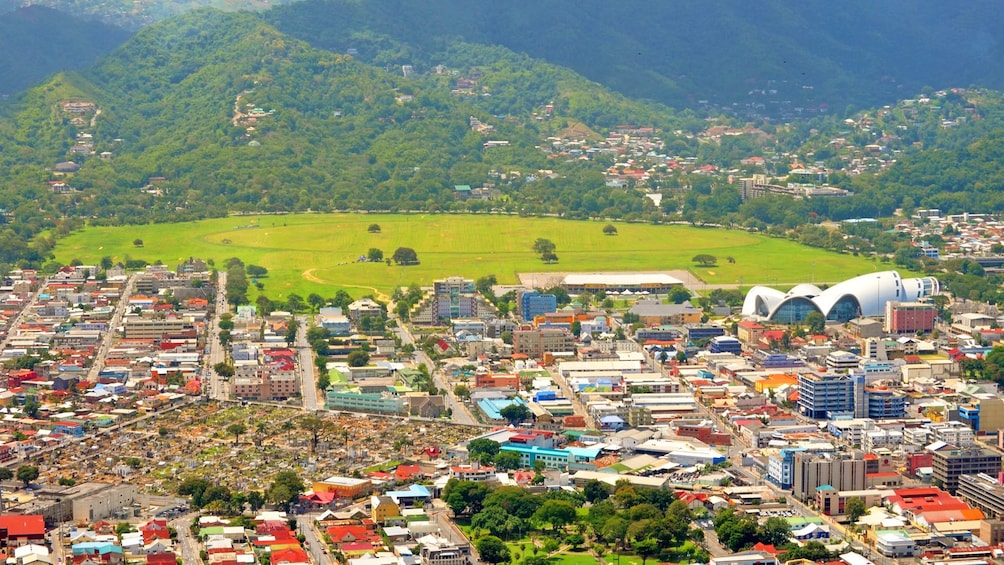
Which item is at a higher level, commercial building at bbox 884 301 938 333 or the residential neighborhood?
commercial building at bbox 884 301 938 333

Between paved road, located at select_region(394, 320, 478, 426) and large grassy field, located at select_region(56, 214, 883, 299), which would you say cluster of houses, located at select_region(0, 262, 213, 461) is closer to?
large grassy field, located at select_region(56, 214, 883, 299)

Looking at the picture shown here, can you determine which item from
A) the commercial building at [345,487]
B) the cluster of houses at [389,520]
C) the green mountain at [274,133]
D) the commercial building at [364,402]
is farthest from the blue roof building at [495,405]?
the green mountain at [274,133]

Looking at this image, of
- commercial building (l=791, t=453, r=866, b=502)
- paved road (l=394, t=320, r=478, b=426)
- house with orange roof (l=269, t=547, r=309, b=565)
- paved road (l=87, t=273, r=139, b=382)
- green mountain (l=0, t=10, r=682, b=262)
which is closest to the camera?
house with orange roof (l=269, t=547, r=309, b=565)

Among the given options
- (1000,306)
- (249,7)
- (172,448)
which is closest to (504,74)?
(249,7)

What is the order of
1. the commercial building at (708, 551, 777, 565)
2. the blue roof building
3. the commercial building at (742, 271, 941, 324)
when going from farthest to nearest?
1. the commercial building at (742, 271, 941, 324)
2. the blue roof building
3. the commercial building at (708, 551, 777, 565)

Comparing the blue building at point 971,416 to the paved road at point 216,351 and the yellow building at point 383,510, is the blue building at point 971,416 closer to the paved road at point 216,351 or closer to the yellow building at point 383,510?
the yellow building at point 383,510

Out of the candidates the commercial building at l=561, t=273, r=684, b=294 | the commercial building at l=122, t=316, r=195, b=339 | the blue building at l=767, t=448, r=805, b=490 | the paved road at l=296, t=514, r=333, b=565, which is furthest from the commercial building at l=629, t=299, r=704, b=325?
the paved road at l=296, t=514, r=333, b=565

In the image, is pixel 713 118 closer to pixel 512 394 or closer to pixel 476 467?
pixel 512 394

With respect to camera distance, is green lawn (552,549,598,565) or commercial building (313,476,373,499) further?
commercial building (313,476,373,499)

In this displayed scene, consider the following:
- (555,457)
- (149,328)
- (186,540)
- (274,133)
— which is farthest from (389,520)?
(274,133)
